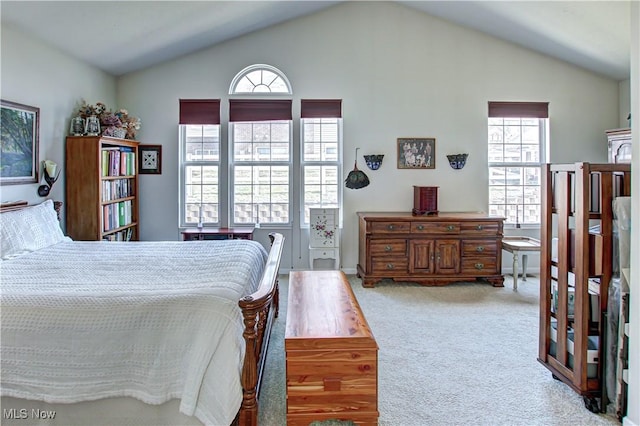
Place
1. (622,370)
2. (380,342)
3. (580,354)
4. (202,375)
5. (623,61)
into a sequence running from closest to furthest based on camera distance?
(202,375), (622,370), (580,354), (380,342), (623,61)

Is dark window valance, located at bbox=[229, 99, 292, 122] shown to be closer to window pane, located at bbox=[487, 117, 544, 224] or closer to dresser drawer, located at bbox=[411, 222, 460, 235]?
dresser drawer, located at bbox=[411, 222, 460, 235]

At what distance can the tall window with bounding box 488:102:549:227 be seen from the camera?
18.4 feet

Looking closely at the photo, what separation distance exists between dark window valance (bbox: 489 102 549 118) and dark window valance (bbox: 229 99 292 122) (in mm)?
2727

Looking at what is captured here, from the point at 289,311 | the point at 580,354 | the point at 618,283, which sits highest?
the point at 618,283

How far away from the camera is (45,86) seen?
3.90m

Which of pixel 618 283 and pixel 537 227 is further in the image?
pixel 537 227

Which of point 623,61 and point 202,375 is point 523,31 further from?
point 202,375

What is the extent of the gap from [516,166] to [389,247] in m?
2.23

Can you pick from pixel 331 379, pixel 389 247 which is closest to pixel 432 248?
pixel 389 247

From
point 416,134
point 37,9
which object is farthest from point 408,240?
point 37,9

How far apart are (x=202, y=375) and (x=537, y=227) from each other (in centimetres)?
513

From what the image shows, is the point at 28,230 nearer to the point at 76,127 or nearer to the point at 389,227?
the point at 76,127

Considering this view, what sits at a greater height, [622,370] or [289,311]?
[289,311]

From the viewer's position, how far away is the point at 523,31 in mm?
4922
